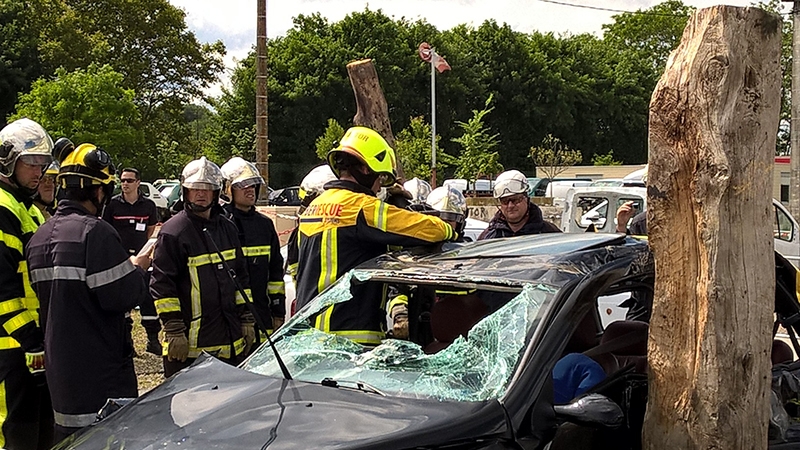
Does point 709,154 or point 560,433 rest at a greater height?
point 709,154

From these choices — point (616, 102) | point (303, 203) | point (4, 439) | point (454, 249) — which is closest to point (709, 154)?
point (454, 249)

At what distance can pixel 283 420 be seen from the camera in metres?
2.46

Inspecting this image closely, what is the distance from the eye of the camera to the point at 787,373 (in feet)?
11.1

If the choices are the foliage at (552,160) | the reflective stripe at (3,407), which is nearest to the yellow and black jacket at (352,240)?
the reflective stripe at (3,407)

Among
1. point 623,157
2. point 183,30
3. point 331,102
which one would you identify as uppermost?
point 183,30

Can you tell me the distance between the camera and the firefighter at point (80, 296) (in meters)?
3.66

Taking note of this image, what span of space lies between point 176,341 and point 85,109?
2454cm

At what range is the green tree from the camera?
26453 mm

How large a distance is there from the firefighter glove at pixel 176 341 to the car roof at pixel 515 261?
1583mm

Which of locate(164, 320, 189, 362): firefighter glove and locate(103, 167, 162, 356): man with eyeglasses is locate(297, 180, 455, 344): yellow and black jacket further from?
locate(103, 167, 162, 356): man with eyeglasses

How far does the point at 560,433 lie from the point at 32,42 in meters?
36.4

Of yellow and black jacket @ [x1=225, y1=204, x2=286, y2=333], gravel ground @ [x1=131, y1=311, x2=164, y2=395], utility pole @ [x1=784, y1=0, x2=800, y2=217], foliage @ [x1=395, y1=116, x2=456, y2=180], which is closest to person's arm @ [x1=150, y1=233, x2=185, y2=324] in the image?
yellow and black jacket @ [x1=225, y1=204, x2=286, y2=333]

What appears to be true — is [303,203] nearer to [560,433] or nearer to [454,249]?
[454,249]

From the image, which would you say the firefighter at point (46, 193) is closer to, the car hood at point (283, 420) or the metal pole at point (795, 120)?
the car hood at point (283, 420)
